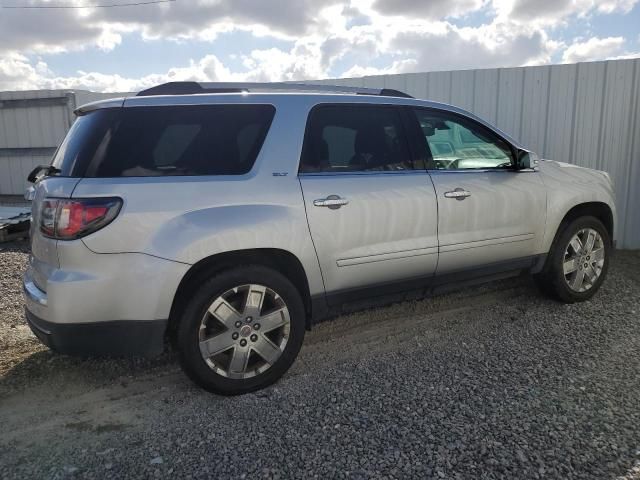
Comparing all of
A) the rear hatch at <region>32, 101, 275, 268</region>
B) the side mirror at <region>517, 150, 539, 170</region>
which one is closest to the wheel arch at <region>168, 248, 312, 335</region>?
the rear hatch at <region>32, 101, 275, 268</region>

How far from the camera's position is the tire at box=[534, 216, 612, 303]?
4.58 m

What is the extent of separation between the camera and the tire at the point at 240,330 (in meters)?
3.03

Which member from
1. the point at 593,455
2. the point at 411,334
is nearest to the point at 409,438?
the point at 593,455

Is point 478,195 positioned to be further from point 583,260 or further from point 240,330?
point 240,330

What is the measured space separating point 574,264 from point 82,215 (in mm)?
4026

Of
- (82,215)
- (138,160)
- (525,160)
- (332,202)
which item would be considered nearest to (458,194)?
(525,160)

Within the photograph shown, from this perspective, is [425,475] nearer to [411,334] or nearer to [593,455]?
[593,455]

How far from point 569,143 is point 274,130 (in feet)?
17.2

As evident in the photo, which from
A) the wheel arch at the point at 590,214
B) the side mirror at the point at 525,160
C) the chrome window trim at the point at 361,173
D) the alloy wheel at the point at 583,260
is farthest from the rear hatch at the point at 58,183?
the alloy wheel at the point at 583,260

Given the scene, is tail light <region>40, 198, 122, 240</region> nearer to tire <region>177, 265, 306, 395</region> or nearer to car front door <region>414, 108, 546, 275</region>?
tire <region>177, 265, 306, 395</region>

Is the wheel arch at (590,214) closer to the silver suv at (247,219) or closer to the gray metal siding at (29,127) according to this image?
the silver suv at (247,219)

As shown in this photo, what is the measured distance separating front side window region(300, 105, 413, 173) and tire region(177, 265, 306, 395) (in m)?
0.80

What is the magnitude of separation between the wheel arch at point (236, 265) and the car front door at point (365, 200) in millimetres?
164

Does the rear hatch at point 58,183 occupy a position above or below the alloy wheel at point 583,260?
above
